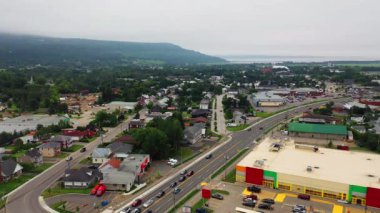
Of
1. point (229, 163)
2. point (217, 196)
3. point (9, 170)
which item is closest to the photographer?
point (217, 196)

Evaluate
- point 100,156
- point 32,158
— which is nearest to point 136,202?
point 100,156

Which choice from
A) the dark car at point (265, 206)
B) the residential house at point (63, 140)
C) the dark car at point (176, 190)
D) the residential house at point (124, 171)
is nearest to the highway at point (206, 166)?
the dark car at point (176, 190)

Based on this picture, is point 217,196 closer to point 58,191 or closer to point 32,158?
point 58,191

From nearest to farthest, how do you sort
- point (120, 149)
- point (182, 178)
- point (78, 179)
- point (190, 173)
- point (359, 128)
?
point (78, 179) < point (182, 178) < point (190, 173) < point (120, 149) < point (359, 128)

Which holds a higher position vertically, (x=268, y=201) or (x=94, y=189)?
(x=268, y=201)

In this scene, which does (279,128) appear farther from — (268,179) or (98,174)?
(98,174)

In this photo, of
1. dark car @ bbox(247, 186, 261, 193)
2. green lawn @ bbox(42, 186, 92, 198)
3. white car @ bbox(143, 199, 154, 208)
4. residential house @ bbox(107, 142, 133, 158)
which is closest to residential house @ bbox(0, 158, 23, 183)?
green lawn @ bbox(42, 186, 92, 198)

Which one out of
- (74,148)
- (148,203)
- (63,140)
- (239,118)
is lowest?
(74,148)

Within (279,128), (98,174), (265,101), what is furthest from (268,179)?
(265,101)
